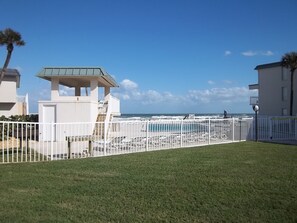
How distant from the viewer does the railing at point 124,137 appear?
1262cm

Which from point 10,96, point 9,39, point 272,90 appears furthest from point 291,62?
point 10,96

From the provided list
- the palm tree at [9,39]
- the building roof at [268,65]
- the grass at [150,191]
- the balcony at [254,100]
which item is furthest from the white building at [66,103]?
the balcony at [254,100]

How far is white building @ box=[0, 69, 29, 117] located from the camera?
29.5 m

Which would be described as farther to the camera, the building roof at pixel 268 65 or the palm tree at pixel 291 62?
the building roof at pixel 268 65

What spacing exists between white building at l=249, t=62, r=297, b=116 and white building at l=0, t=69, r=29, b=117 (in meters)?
25.4

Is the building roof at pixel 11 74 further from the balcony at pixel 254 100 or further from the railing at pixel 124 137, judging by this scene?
the balcony at pixel 254 100

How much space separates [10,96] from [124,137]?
19.3 m

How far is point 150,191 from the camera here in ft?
22.1

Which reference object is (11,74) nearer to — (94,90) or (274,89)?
(94,90)

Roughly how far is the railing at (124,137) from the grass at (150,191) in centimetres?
225

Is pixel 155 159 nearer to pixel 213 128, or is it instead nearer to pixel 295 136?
pixel 213 128

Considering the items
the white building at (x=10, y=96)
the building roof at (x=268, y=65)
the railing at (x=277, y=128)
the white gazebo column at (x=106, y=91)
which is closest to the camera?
the railing at (x=277, y=128)

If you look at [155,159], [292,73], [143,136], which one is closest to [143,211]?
[155,159]

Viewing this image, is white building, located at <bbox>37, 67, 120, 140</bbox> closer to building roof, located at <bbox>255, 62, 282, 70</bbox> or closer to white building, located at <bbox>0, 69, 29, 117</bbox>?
white building, located at <bbox>0, 69, 29, 117</bbox>
